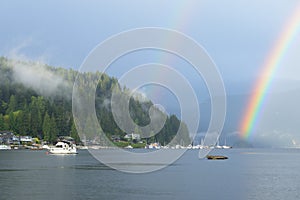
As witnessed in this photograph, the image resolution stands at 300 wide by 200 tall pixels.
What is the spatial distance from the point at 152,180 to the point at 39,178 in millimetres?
22092

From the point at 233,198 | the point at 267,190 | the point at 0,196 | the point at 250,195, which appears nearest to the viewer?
the point at 0,196

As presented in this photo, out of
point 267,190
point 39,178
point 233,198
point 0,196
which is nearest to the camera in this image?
point 0,196

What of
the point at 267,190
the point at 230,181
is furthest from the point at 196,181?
the point at 267,190

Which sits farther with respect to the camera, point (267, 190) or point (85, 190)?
point (267, 190)

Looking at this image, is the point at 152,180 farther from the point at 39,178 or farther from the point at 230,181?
the point at 39,178

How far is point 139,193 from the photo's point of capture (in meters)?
64.7

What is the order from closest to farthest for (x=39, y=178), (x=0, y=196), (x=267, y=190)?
(x=0, y=196), (x=267, y=190), (x=39, y=178)

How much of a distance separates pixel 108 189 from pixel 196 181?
2194cm

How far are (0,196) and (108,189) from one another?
56.9 ft

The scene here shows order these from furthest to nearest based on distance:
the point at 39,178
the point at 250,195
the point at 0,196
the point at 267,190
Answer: the point at 39,178 → the point at 267,190 → the point at 250,195 → the point at 0,196

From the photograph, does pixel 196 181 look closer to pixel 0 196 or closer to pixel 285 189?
pixel 285 189

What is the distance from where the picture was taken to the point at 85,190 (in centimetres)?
6688

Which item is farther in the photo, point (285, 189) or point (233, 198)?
point (285, 189)

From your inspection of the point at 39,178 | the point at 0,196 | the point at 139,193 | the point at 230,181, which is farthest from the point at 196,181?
the point at 0,196
